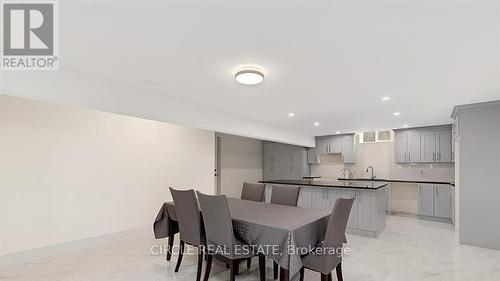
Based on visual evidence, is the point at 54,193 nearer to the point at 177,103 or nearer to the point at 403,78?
the point at 177,103

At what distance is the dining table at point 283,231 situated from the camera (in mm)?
2088

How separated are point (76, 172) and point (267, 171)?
229 inches

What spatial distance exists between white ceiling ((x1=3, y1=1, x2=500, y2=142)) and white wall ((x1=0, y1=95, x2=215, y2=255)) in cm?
159

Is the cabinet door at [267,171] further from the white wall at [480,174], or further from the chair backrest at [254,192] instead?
the white wall at [480,174]

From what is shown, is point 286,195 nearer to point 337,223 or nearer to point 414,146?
point 337,223

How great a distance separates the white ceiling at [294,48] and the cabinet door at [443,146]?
8.06ft

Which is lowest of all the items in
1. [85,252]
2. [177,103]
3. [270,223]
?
[85,252]

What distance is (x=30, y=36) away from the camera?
6.07ft

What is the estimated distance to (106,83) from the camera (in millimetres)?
2814

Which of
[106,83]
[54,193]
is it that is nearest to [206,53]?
[106,83]

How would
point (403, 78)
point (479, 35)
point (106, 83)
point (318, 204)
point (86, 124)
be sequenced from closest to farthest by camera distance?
point (479, 35) < point (403, 78) < point (106, 83) < point (86, 124) < point (318, 204)

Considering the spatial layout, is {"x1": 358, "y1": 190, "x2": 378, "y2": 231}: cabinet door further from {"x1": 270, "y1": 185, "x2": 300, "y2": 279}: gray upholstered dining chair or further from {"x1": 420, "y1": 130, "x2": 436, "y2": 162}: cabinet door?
{"x1": 420, "y1": 130, "x2": 436, "y2": 162}: cabinet door

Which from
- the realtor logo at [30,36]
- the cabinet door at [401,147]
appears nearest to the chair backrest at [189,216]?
the realtor logo at [30,36]

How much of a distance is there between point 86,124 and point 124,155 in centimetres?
80
